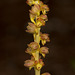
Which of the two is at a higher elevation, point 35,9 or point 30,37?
point 30,37

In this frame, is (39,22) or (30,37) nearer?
(39,22)

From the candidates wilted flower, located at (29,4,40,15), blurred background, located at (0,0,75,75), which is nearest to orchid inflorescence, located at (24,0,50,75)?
wilted flower, located at (29,4,40,15)

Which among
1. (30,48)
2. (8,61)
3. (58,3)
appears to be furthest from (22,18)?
(30,48)

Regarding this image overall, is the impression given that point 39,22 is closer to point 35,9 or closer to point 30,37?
point 35,9

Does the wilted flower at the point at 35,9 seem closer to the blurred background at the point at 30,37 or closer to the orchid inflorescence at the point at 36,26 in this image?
the orchid inflorescence at the point at 36,26

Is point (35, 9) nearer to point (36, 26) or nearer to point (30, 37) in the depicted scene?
point (36, 26)

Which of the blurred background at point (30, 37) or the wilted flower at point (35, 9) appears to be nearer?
the wilted flower at point (35, 9)

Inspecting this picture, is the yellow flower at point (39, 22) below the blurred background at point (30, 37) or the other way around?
below

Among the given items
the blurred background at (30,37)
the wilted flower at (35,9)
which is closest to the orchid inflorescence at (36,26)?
the wilted flower at (35,9)

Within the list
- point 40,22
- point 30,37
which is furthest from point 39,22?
point 30,37
